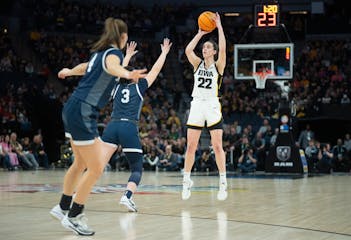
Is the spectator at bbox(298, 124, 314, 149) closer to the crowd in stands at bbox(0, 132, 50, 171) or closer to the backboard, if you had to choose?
the backboard

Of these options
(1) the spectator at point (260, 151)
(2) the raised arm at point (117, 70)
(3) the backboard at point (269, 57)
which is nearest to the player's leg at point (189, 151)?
(2) the raised arm at point (117, 70)

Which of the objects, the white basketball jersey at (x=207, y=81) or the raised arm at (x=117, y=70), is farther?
the white basketball jersey at (x=207, y=81)

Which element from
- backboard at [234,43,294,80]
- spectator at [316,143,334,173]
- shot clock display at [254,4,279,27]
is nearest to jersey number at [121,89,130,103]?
shot clock display at [254,4,279,27]

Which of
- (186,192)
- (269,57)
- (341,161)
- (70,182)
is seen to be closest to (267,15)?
(269,57)

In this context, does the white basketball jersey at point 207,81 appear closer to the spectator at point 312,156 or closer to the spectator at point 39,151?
the spectator at point 312,156

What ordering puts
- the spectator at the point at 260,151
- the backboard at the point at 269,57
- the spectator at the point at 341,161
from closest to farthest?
the backboard at the point at 269,57, the spectator at the point at 341,161, the spectator at the point at 260,151

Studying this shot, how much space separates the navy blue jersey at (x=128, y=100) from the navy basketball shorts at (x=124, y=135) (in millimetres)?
99

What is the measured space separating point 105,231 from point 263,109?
1832cm

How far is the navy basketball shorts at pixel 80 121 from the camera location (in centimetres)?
655

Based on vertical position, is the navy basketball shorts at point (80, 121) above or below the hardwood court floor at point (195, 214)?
above

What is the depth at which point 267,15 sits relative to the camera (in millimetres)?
17953

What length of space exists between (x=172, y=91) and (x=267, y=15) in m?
11.9

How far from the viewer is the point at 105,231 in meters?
6.95

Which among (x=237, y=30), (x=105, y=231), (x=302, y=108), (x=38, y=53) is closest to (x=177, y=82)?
(x=237, y=30)
